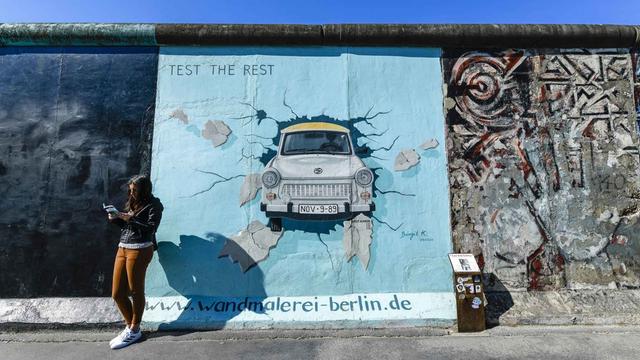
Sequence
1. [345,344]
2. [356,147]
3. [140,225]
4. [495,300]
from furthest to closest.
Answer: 1. [356,147]
2. [495,300]
3. [140,225]
4. [345,344]

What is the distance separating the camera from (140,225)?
13.2 ft

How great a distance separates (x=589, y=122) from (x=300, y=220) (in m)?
4.11

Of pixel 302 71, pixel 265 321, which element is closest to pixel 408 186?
pixel 302 71

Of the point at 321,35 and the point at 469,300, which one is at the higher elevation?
the point at 321,35

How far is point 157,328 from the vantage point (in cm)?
430

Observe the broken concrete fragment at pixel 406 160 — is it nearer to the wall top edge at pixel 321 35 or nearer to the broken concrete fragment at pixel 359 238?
the broken concrete fragment at pixel 359 238

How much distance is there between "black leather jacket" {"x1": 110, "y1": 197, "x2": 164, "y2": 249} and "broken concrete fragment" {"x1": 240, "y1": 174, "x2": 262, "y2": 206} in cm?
107

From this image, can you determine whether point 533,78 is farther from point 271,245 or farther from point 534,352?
point 271,245

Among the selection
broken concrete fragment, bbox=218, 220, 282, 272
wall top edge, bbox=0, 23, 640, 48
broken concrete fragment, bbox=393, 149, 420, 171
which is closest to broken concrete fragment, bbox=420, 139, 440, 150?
broken concrete fragment, bbox=393, 149, 420, 171

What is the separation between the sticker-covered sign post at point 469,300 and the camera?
4.16m

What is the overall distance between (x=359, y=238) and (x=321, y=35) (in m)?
2.79

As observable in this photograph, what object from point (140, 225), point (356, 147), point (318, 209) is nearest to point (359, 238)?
point (318, 209)

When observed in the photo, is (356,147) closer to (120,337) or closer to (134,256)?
(134,256)
